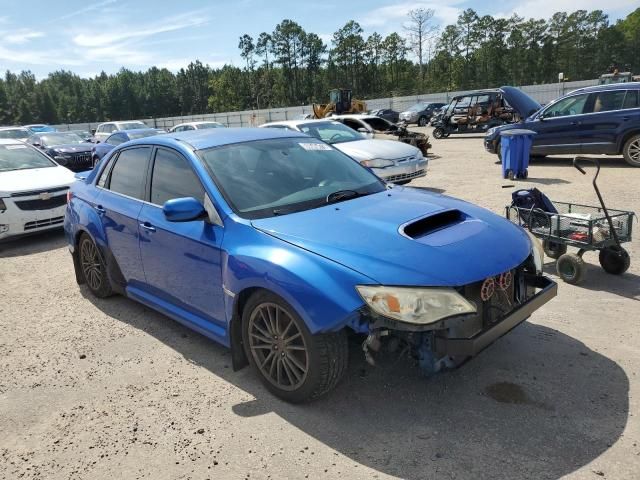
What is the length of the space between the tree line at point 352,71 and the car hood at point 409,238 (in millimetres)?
79166

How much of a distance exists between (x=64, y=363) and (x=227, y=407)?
5.44ft

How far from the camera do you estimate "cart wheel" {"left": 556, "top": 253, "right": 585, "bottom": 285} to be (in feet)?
16.4

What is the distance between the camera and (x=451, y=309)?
108 inches

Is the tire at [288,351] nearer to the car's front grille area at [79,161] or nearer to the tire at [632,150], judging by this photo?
the tire at [632,150]

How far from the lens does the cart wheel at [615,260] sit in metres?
5.09

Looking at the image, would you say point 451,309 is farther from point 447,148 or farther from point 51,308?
point 447,148

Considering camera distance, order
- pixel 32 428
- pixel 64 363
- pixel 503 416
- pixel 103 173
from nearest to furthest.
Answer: pixel 503 416, pixel 32 428, pixel 64 363, pixel 103 173

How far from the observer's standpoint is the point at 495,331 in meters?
2.98

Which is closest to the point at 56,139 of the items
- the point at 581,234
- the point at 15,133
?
the point at 15,133

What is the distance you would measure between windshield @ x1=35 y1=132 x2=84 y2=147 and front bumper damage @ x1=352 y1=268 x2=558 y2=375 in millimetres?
17286

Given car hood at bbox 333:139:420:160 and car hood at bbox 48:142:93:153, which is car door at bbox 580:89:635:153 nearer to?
car hood at bbox 333:139:420:160

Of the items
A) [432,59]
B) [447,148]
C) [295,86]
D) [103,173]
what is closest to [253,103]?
[295,86]

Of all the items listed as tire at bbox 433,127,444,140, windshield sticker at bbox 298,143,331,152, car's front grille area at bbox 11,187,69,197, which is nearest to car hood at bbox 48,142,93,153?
car's front grille area at bbox 11,187,69,197

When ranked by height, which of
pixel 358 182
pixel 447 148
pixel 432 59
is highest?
pixel 432 59
